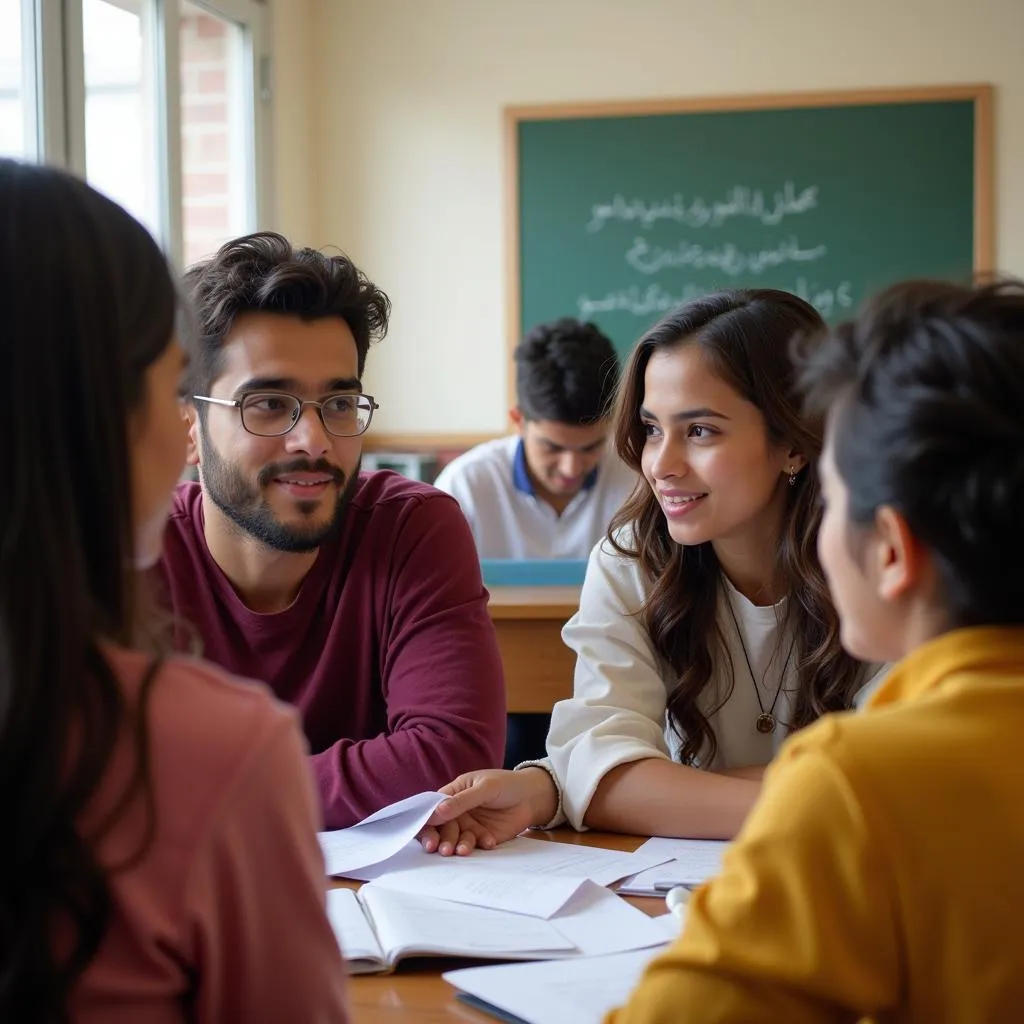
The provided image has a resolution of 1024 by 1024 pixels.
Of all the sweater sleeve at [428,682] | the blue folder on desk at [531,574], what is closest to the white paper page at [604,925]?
the sweater sleeve at [428,682]

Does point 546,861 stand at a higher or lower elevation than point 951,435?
lower

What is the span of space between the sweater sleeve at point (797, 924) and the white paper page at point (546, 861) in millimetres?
533

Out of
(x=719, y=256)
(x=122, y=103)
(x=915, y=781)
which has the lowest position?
(x=915, y=781)

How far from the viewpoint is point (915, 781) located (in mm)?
748

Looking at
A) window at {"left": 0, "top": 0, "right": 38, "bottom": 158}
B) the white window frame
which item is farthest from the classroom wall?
window at {"left": 0, "top": 0, "right": 38, "bottom": 158}

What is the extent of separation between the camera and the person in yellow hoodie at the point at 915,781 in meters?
0.74

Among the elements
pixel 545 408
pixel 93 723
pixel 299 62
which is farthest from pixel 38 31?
pixel 93 723

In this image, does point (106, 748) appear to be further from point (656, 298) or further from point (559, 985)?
point (656, 298)

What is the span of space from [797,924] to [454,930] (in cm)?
47

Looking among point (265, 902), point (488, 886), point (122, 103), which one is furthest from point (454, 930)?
point (122, 103)

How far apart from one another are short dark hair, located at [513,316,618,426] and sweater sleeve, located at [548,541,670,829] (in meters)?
1.78

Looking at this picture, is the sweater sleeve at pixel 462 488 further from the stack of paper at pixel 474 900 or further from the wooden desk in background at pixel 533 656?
the stack of paper at pixel 474 900

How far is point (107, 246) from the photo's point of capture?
30.6 inches

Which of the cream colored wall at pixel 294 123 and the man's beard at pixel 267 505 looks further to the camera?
the cream colored wall at pixel 294 123
